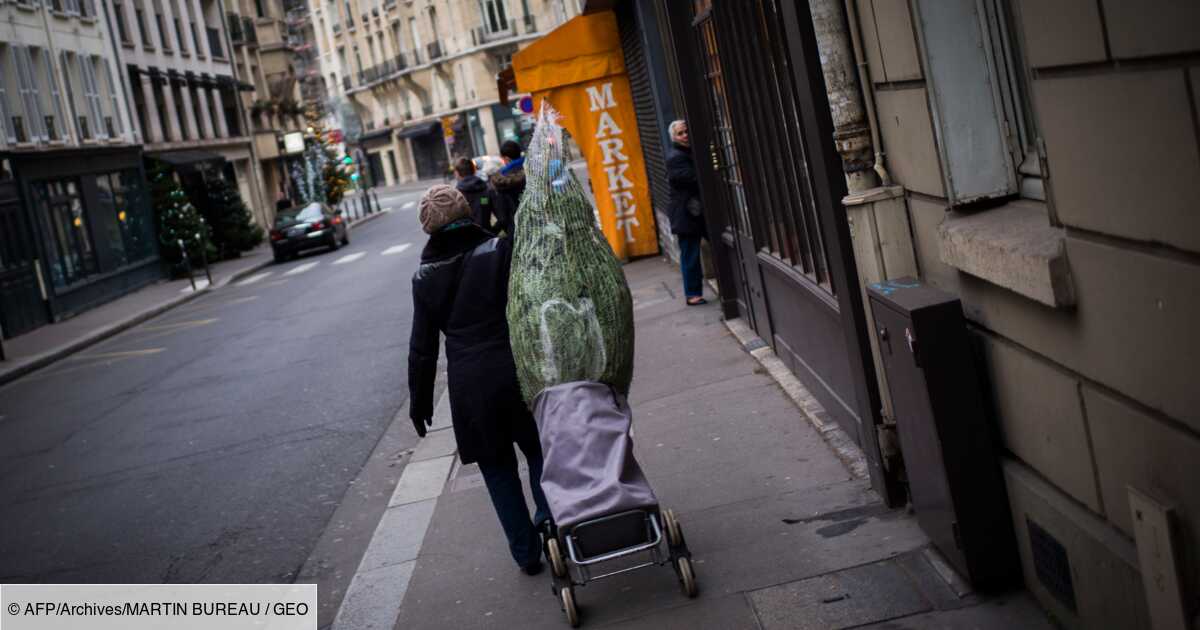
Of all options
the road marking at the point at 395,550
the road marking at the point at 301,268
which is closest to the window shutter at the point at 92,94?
the road marking at the point at 301,268

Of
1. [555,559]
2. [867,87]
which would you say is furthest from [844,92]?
[555,559]

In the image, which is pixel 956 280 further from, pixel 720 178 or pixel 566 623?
pixel 720 178

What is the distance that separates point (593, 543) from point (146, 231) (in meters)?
34.3

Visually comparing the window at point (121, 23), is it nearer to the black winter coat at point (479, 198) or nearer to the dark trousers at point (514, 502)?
the black winter coat at point (479, 198)

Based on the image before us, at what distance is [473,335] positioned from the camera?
19.0 ft

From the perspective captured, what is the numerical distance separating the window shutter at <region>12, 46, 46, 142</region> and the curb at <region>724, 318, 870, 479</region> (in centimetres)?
2446

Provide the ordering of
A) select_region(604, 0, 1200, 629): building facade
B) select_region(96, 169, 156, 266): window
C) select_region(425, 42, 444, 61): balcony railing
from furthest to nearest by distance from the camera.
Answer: select_region(425, 42, 444, 61): balcony railing < select_region(96, 169, 156, 266): window < select_region(604, 0, 1200, 629): building facade

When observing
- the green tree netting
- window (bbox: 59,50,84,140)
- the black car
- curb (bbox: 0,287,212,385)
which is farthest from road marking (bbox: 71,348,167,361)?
the green tree netting

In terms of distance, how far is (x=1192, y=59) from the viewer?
255 centimetres

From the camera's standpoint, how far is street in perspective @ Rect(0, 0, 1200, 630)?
10.7 ft

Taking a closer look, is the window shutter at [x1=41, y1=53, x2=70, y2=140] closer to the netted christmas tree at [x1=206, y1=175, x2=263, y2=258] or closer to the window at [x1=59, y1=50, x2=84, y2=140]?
the window at [x1=59, y1=50, x2=84, y2=140]

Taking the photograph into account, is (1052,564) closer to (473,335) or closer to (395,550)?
(473,335)

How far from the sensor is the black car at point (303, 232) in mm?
36812

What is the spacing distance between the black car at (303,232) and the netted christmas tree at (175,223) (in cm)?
207
